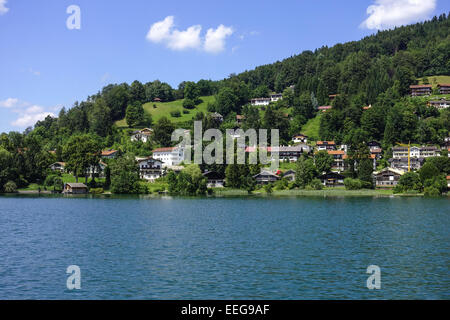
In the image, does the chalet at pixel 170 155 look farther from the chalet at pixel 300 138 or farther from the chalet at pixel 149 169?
the chalet at pixel 300 138

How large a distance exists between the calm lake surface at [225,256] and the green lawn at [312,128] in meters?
94.8

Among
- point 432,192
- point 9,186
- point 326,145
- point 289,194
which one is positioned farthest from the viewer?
point 326,145

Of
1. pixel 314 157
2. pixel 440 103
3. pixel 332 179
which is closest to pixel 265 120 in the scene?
pixel 314 157

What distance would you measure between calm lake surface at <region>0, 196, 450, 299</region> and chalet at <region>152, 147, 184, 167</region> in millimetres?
80014

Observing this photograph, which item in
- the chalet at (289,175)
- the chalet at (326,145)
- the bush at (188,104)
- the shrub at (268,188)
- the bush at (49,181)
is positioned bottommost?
the shrub at (268,188)

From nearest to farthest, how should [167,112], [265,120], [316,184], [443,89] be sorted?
[316,184]
[265,120]
[443,89]
[167,112]

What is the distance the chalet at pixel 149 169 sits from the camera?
4774 inches

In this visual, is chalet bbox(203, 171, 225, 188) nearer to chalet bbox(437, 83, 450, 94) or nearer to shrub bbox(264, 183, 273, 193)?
shrub bbox(264, 183, 273, 193)

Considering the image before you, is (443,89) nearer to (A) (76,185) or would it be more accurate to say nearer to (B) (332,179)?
(B) (332,179)

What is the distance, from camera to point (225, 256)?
98.8 feet

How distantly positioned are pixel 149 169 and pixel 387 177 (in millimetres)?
60905

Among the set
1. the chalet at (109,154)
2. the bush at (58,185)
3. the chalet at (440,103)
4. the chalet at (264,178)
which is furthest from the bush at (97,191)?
the chalet at (440,103)

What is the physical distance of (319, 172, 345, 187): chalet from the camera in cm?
10575
